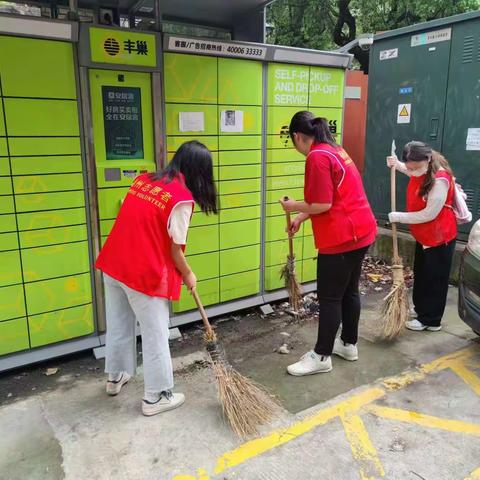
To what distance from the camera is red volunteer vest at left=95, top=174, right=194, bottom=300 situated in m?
2.54

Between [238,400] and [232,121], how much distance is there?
7.43 ft

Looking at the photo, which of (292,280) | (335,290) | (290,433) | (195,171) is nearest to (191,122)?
(195,171)

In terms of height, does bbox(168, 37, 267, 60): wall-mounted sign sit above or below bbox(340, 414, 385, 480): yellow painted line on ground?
above

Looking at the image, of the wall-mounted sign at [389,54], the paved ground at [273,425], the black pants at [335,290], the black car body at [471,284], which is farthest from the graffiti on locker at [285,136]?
the wall-mounted sign at [389,54]

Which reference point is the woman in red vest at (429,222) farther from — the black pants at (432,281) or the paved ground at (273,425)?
the paved ground at (273,425)

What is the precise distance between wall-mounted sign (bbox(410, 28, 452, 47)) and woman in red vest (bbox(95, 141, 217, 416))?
3863mm

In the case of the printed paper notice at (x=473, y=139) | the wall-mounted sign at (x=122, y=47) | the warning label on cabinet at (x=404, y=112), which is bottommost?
the printed paper notice at (x=473, y=139)

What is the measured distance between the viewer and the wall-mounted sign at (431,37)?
5.09m

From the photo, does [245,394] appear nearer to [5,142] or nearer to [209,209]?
[209,209]

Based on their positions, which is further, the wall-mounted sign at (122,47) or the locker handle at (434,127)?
the locker handle at (434,127)

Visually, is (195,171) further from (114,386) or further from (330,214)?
→ (114,386)

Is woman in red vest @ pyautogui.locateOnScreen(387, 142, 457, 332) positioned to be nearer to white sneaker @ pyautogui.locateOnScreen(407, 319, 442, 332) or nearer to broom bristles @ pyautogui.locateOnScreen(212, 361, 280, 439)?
white sneaker @ pyautogui.locateOnScreen(407, 319, 442, 332)

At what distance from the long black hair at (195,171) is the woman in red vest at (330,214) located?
0.71 metres

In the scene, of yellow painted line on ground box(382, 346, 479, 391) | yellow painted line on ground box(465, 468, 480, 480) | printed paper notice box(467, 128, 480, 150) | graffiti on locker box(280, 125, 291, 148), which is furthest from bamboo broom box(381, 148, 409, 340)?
printed paper notice box(467, 128, 480, 150)
